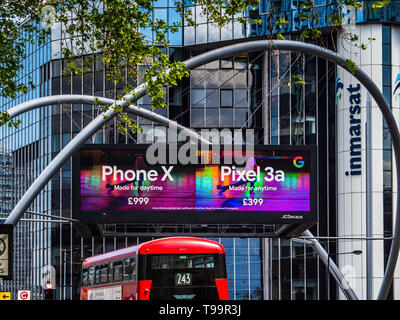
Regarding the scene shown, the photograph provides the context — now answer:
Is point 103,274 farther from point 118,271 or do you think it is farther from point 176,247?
point 176,247

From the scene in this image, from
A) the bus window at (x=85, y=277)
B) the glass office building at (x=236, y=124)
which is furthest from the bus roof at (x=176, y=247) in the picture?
the glass office building at (x=236, y=124)

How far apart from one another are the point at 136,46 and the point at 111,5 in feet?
3.72

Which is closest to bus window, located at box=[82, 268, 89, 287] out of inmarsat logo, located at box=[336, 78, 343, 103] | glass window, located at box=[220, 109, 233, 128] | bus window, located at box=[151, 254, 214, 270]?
bus window, located at box=[151, 254, 214, 270]

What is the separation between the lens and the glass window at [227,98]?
63.1 metres

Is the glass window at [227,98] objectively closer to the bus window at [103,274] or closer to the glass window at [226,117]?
the glass window at [226,117]

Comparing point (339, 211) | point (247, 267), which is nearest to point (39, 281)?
point (247, 267)

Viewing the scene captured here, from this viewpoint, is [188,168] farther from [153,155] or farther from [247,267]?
[247,267]

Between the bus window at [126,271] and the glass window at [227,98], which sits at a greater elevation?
the glass window at [227,98]

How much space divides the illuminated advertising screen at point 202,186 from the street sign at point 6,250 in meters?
17.0

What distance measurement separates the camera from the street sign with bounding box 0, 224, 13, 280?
1412 centimetres

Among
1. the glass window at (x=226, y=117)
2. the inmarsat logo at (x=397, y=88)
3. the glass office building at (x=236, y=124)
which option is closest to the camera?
the inmarsat logo at (x=397, y=88)

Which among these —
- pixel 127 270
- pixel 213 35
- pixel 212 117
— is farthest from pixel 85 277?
pixel 213 35

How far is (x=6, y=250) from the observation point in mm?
14273
